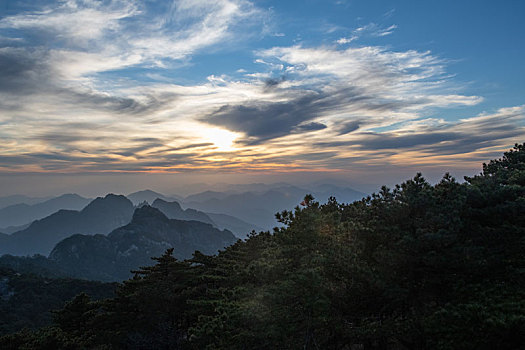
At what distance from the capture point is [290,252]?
13.7 m

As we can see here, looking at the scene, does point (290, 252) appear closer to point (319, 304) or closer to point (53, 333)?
point (319, 304)

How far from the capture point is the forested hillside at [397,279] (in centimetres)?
973

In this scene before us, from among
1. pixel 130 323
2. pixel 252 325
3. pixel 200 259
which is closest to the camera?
pixel 252 325

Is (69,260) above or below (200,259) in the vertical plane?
below

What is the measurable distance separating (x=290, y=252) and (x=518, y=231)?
31.0 ft

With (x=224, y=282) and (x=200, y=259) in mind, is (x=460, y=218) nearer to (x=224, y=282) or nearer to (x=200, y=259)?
(x=224, y=282)

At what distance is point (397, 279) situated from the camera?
11.9 meters

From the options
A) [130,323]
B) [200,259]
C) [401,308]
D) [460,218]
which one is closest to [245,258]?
[200,259]

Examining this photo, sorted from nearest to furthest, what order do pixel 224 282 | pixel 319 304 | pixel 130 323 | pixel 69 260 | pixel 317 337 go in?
pixel 319 304 → pixel 317 337 → pixel 224 282 → pixel 130 323 → pixel 69 260

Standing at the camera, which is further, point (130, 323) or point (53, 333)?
point (130, 323)

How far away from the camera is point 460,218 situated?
1241 centimetres

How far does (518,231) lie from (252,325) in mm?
11592

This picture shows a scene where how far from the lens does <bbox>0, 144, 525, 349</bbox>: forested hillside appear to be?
9734 millimetres

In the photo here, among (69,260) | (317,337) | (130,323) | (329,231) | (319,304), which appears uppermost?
(329,231)
